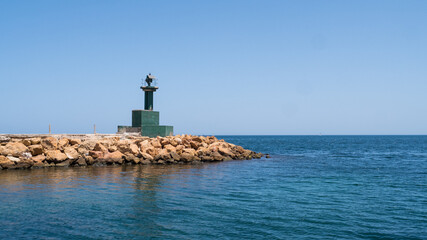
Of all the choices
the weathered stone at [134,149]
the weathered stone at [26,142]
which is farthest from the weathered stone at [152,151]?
the weathered stone at [26,142]

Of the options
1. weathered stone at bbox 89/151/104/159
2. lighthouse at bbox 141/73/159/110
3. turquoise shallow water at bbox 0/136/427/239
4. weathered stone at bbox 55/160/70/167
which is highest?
lighthouse at bbox 141/73/159/110

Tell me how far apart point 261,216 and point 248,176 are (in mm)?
9592

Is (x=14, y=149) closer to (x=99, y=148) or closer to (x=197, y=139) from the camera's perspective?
(x=99, y=148)

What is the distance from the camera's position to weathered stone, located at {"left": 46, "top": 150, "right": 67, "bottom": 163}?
2288 cm

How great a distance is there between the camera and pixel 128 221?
32.6ft

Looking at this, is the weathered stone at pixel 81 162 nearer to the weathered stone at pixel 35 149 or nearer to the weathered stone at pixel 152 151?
the weathered stone at pixel 35 149

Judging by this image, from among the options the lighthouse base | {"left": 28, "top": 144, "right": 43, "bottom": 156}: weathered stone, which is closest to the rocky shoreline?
{"left": 28, "top": 144, "right": 43, "bottom": 156}: weathered stone

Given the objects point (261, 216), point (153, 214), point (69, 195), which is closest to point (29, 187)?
point (69, 195)

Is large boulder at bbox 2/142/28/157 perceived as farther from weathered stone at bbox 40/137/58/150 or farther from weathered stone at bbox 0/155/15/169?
weathered stone at bbox 40/137/58/150

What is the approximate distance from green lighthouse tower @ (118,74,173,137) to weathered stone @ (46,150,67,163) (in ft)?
30.2

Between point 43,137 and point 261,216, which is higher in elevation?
point 43,137

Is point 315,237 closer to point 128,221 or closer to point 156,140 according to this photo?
point 128,221

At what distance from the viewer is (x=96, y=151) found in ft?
82.2

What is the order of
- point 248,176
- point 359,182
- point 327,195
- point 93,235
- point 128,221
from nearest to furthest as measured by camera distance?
point 93,235, point 128,221, point 327,195, point 359,182, point 248,176
